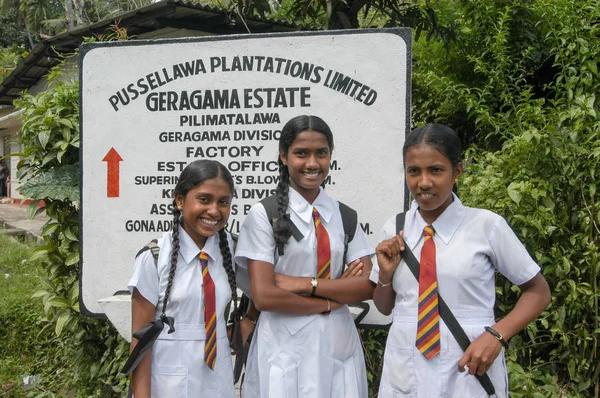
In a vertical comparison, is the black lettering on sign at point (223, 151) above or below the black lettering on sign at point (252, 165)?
above

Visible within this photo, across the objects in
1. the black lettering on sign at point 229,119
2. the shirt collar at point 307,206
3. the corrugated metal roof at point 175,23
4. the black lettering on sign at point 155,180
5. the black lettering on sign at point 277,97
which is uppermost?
the corrugated metal roof at point 175,23

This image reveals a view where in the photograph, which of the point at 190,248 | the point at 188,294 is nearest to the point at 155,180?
the point at 190,248

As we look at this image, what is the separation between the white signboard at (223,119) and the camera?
11.4 feet

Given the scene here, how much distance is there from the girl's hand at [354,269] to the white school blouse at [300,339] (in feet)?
0.11

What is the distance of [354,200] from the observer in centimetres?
349

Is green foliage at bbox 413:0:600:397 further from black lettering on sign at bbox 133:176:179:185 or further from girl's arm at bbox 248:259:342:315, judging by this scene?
black lettering on sign at bbox 133:176:179:185

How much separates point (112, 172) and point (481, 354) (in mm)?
2662

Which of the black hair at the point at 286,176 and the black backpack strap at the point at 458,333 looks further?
the black hair at the point at 286,176

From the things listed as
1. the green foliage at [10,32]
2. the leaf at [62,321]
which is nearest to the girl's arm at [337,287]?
the leaf at [62,321]

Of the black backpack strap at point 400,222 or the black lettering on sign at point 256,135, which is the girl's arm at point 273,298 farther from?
the black lettering on sign at point 256,135

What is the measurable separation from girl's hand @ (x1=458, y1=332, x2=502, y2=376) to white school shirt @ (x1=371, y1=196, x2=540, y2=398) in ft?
0.13

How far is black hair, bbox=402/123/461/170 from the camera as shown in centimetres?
207

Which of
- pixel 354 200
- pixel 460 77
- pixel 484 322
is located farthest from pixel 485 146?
pixel 484 322

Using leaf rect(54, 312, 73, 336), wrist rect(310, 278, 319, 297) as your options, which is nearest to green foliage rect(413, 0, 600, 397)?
wrist rect(310, 278, 319, 297)
